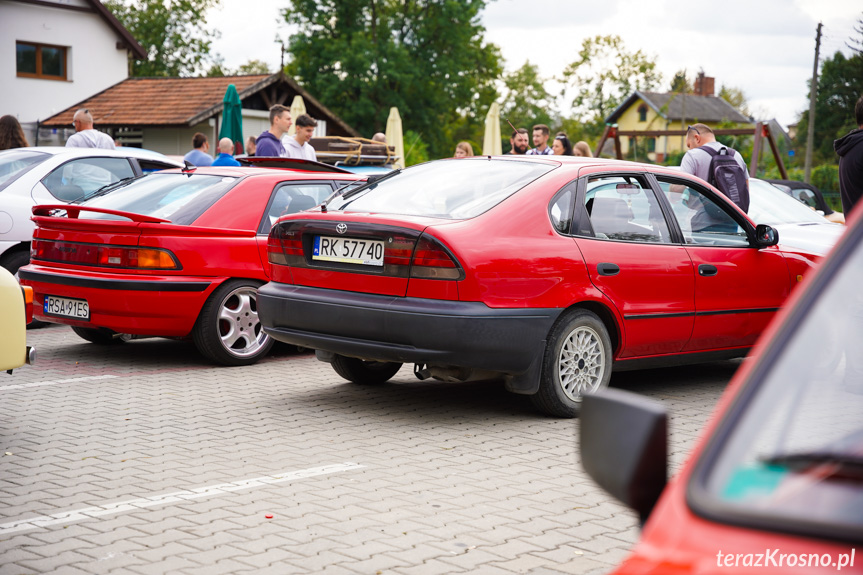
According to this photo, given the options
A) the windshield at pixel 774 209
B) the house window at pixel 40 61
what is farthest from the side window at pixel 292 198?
the house window at pixel 40 61

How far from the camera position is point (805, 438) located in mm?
1673

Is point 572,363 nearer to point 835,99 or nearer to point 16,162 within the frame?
point 16,162

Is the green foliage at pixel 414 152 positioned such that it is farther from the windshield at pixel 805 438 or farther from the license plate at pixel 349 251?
the windshield at pixel 805 438

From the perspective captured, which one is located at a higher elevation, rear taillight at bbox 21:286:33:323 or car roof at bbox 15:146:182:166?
car roof at bbox 15:146:182:166

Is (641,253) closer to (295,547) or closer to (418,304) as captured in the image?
(418,304)

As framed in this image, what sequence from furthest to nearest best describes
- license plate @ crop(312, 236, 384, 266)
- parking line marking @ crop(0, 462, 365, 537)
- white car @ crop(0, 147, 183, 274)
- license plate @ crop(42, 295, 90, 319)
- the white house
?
1. the white house
2. white car @ crop(0, 147, 183, 274)
3. license plate @ crop(42, 295, 90, 319)
4. license plate @ crop(312, 236, 384, 266)
5. parking line marking @ crop(0, 462, 365, 537)

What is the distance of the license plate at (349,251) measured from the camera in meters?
5.87

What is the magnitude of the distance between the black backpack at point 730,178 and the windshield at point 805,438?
27.0 feet

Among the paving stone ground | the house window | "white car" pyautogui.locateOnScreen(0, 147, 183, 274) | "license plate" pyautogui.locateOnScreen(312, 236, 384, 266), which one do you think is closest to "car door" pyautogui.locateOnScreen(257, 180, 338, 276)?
the paving stone ground

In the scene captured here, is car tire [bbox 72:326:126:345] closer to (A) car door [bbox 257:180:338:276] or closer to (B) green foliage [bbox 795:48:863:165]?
(A) car door [bbox 257:180:338:276]

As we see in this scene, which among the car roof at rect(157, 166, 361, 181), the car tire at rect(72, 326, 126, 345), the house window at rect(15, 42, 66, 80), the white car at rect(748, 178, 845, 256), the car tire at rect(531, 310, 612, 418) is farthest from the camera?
the house window at rect(15, 42, 66, 80)

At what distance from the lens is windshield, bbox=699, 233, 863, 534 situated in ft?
5.04

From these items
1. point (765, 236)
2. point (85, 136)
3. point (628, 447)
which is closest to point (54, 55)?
point (85, 136)

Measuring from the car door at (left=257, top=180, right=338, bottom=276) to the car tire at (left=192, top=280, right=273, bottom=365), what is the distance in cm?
29
